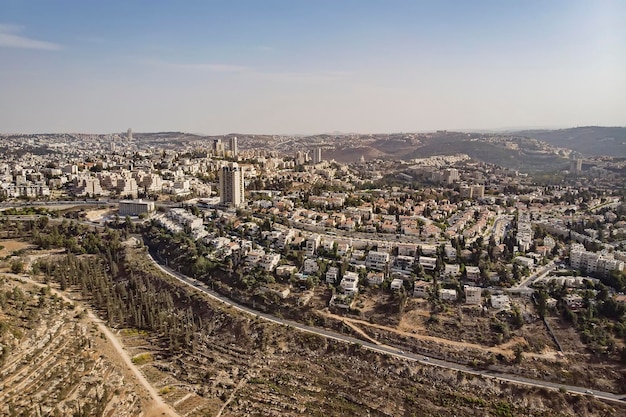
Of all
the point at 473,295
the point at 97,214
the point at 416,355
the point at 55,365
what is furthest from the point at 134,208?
the point at 473,295

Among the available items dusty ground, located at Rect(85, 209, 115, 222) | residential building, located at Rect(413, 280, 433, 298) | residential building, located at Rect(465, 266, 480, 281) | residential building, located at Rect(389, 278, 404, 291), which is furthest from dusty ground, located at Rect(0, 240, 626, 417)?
dusty ground, located at Rect(85, 209, 115, 222)

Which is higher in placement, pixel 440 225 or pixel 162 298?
pixel 440 225

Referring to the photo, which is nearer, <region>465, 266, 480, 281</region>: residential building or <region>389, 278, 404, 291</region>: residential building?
<region>389, 278, 404, 291</region>: residential building

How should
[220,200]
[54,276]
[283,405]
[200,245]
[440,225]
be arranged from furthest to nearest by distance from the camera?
1. [220,200]
2. [440,225]
3. [200,245]
4. [54,276]
5. [283,405]

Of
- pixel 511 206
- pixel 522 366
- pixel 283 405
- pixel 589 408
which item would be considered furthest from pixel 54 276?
pixel 511 206

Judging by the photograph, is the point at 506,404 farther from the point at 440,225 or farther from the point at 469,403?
the point at 440,225

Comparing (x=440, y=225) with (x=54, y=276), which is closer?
(x=54, y=276)

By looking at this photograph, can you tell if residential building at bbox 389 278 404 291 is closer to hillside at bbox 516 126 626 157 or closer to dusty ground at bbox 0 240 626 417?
dusty ground at bbox 0 240 626 417
